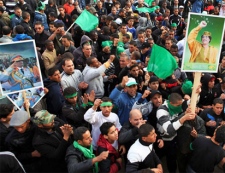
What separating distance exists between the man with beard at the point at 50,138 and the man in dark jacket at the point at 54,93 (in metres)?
0.98

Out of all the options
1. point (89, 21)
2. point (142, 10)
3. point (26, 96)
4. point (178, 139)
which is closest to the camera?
point (178, 139)

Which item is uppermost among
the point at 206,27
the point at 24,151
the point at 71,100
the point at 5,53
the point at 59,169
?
the point at 206,27

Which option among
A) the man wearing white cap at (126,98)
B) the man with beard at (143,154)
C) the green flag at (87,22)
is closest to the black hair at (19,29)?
the green flag at (87,22)

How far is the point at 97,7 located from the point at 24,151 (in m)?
7.96

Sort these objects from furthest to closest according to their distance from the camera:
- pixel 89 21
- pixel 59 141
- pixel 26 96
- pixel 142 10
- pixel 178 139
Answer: pixel 142 10
pixel 89 21
pixel 26 96
pixel 178 139
pixel 59 141

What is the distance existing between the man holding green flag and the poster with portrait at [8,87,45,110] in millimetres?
1199

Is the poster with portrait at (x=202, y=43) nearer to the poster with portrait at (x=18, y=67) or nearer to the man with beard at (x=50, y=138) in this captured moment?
the man with beard at (x=50, y=138)

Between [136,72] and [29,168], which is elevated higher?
Answer: [136,72]

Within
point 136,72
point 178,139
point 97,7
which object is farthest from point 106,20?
point 178,139

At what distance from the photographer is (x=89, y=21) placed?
7.12m

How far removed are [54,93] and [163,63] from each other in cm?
189

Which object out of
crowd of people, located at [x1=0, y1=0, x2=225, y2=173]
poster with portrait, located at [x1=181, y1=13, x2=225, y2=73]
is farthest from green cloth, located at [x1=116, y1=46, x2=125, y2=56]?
poster with portrait, located at [x1=181, y1=13, x2=225, y2=73]

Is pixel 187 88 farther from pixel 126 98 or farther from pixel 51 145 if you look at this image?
pixel 51 145

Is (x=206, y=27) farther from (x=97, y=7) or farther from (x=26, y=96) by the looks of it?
(x=97, y=7)
